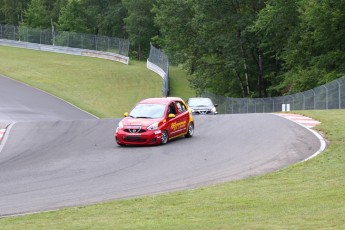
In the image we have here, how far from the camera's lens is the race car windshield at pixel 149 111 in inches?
925

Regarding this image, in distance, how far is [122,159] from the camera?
19.3m

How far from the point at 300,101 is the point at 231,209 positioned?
108 ft

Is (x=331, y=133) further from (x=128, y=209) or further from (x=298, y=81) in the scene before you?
(x=298, y=81)

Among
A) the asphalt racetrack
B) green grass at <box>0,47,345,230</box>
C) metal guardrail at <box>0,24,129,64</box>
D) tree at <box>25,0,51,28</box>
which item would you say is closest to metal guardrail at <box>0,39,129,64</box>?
metal guardrail at <box>0,24,129,64</box>

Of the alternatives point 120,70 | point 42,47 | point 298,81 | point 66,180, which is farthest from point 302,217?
point 42,47

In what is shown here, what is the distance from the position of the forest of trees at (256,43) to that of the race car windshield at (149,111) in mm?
26515

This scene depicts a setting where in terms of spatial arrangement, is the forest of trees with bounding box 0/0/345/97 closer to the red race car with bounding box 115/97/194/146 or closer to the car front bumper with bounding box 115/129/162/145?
the red race car with bounding box 115/97/194/146

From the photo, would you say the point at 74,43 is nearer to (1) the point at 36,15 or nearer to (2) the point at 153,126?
(1) the point at 36,15

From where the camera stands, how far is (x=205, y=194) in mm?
12773

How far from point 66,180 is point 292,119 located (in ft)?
46.5

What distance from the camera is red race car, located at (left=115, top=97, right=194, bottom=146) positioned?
22.3 metres

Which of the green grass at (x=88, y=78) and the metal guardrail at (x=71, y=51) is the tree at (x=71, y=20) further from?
the green grass at (x=88, y=78)

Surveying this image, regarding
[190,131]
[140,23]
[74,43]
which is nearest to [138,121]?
[190,131]

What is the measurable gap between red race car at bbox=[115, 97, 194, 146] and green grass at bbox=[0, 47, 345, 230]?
789 cm
